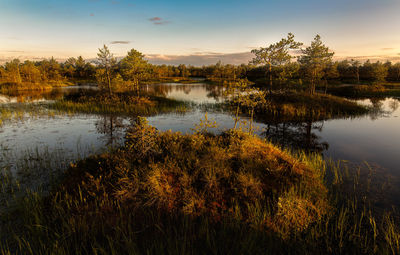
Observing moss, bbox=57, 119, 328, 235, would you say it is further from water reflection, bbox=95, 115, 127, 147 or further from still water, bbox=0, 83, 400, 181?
water reflection, bbox=95, 115, 127, 147

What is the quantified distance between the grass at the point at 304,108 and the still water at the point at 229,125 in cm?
291

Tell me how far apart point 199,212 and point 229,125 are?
52.7 feet

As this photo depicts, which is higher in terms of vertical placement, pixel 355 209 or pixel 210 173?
pixel 210 173

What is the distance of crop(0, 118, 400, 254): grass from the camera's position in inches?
191

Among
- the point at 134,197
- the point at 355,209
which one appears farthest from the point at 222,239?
the point at 355,209

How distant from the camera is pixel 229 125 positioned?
841 inches

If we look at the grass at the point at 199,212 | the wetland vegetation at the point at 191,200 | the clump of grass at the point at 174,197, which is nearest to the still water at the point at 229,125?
the wetland vegetation at the point at 191,200

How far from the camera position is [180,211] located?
19.5ft

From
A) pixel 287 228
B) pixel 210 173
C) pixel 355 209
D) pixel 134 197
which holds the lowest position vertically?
pixel 355 209

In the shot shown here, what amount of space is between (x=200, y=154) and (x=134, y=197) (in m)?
3.91

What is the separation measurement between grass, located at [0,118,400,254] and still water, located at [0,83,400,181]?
5.39 meters

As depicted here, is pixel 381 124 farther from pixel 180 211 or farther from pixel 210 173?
pixel 180 211

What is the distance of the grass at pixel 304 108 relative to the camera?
26.5 metres

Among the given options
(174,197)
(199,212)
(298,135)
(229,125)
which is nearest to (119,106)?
(229,125)
